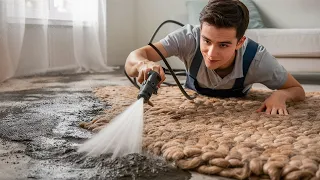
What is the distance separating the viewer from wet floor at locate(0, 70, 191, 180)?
0.71 m

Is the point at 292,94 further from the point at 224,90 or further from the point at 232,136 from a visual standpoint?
the point at 232,136

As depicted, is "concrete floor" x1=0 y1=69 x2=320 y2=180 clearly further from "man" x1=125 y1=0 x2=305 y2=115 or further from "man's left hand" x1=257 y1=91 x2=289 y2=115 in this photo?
"man's left hand" x1=257 y1=91 x2=289 y2=115

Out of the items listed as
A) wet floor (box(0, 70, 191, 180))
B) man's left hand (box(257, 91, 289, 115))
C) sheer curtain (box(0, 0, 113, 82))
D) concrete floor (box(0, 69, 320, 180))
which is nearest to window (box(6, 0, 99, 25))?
sheer curtain (box(0, 0, 113, 82))

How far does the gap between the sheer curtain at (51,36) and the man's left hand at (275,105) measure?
1409 mm

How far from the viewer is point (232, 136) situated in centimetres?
91

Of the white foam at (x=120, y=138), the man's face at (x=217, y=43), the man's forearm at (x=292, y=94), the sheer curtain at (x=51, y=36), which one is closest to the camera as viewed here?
the white foam at (x=120, y=138)

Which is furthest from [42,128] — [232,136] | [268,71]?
[268,71]

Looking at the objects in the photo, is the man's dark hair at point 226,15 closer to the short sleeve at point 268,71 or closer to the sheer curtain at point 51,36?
the short sleeve at point 268,71

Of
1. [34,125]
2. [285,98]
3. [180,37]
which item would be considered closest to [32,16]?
[180,37]

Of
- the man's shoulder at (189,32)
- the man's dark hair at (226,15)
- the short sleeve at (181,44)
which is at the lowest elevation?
the short sleeve at (181,44)

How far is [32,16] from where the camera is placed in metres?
2.45

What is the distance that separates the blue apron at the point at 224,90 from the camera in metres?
1.37

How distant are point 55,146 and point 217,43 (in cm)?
57

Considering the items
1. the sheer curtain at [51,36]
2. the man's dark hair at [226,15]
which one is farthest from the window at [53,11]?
the man's dark hair at [226,15]
